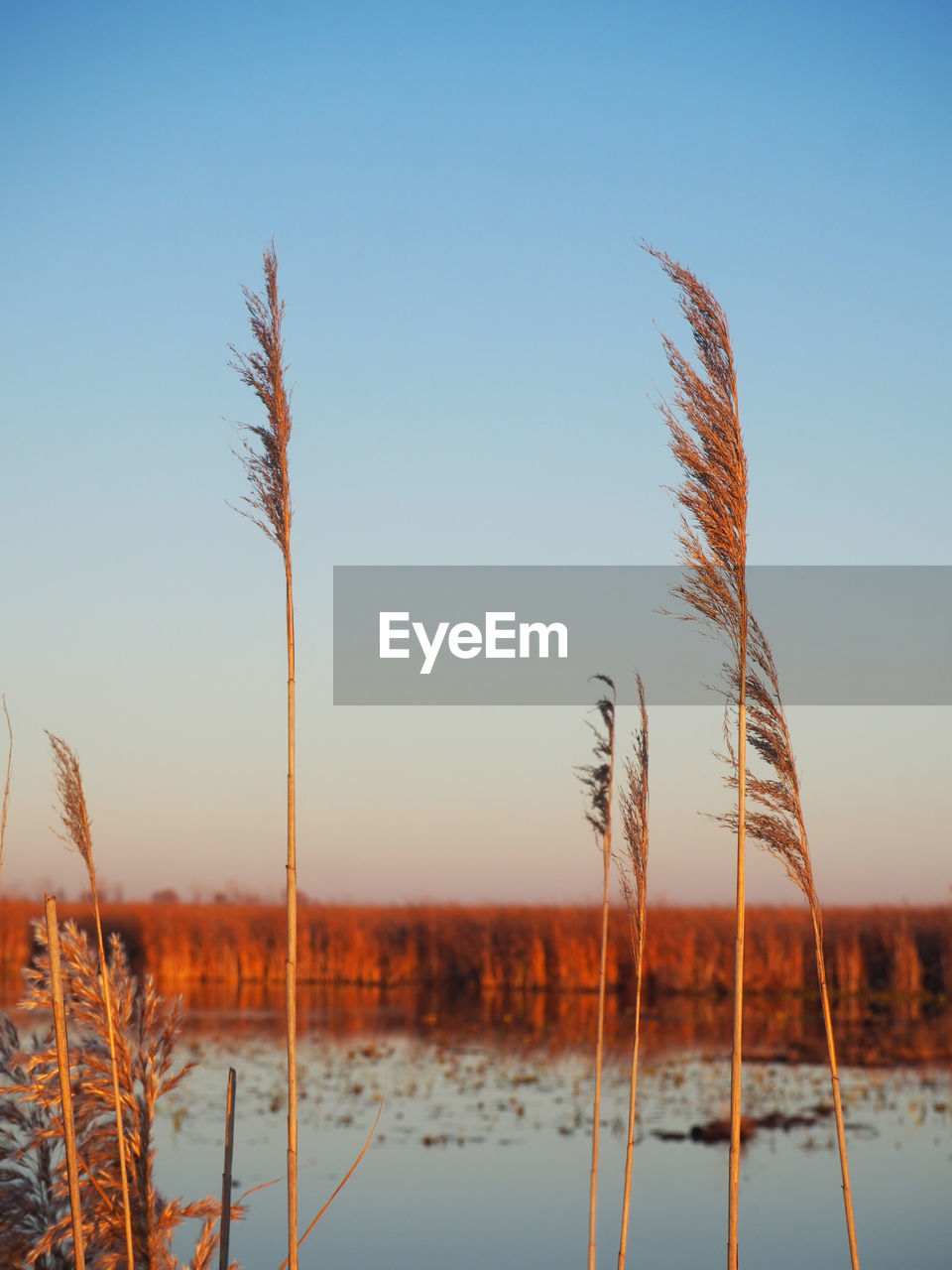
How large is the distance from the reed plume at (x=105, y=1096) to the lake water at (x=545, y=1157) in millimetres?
4737

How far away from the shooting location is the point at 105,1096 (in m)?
4.34

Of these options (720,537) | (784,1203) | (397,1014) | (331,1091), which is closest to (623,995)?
(397,1014)

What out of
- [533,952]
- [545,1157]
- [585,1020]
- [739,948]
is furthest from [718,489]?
[533,952]

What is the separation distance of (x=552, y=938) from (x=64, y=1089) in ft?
71.7

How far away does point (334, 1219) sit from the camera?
33.6 feet

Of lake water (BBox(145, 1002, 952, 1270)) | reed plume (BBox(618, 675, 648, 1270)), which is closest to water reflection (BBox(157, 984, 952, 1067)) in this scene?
lake water (BBox(145, 1002, 952, 1270))

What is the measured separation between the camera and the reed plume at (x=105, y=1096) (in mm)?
4227

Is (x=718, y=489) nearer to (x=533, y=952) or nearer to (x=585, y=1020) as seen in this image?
(x=585, y=1020)

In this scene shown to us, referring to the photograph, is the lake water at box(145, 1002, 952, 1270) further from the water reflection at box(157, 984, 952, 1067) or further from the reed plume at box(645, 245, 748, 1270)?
the reed plume at box(645, 245, 748, 1270)

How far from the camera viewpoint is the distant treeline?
22844 millimetres

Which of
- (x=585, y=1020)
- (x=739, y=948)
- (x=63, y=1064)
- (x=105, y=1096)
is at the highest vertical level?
(x=739, y=948)

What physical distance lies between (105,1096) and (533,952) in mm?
20140

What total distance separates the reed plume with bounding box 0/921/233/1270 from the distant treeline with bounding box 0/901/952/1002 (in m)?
18.4

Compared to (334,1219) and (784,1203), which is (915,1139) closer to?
(784,1203)
